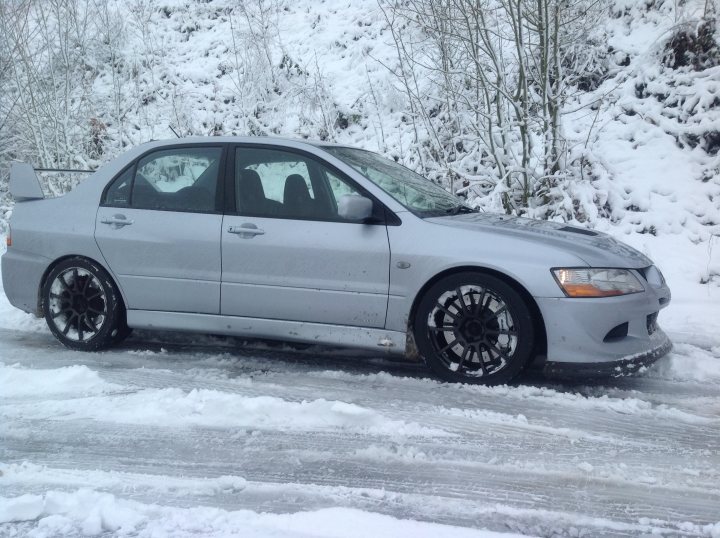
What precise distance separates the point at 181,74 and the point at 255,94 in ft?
8.98

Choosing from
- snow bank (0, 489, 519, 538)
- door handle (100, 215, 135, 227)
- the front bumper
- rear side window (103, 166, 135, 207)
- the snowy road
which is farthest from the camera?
rear side window (103, 166, 135, 207)

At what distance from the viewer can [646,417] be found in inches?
143

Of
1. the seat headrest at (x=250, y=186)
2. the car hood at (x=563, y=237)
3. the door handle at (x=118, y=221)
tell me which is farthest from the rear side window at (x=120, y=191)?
the car hood at (x=563, y=237)

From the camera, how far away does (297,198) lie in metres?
4.46

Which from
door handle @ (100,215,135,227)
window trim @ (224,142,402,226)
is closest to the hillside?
window trim @ (224,142,402,226)

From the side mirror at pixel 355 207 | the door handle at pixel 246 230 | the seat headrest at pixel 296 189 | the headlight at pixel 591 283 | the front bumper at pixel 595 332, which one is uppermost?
the seat headrest at pixel 296 189

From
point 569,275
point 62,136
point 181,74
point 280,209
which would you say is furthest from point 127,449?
point 181,74

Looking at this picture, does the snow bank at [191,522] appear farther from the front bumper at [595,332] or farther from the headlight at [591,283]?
the headlight at [591,283]

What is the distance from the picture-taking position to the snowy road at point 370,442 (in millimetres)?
2688

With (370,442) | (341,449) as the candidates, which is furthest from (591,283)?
(341,449)

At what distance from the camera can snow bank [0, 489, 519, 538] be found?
245cm

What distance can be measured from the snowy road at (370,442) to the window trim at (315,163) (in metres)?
1.03

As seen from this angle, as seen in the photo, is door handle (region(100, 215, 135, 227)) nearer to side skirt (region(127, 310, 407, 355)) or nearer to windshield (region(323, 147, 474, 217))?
side skirt (region(127, 310, 407, 355))

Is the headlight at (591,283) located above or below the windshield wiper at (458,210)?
below
